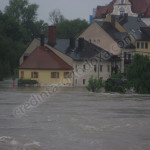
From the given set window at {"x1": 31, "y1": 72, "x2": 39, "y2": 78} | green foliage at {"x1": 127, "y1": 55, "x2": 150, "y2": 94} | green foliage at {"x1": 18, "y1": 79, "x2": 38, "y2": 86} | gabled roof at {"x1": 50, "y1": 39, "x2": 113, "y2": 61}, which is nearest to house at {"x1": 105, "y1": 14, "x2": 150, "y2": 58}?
gabled roof at {"x1": 50, "y1": 39, "x2": 113, "y2": 61}

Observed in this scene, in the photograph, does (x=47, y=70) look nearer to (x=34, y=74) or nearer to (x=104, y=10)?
(x=34, y=74)

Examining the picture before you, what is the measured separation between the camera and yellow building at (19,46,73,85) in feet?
222

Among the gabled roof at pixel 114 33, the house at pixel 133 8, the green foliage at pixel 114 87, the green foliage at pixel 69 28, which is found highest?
the house at pixel 133 8

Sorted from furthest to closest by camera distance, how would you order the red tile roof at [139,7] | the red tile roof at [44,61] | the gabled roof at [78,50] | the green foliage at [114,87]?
the red tile roof at [139,7] → the gabled roof at [78,50] → the red tile roof at [44,61] → the green foliage at [114,87]

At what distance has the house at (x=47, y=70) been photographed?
222 ft

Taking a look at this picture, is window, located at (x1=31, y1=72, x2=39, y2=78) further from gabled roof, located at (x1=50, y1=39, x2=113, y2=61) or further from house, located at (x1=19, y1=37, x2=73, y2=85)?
gabled roof, located at (x1=50, y1=39, x2=113, y2=61)

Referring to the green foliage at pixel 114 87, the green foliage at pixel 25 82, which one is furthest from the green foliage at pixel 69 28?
the green foliage at pixel 114 87

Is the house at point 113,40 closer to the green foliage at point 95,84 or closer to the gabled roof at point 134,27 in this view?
the gabled roof at point 134,27

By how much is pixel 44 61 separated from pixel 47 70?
1.76 meters

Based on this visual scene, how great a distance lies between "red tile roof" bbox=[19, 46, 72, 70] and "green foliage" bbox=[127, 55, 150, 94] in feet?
65.5

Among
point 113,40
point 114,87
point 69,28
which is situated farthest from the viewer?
point 69,28

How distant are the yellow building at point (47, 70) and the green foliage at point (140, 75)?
1950cm

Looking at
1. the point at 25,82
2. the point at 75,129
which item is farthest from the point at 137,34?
the point at 75,129

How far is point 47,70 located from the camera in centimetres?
6775
